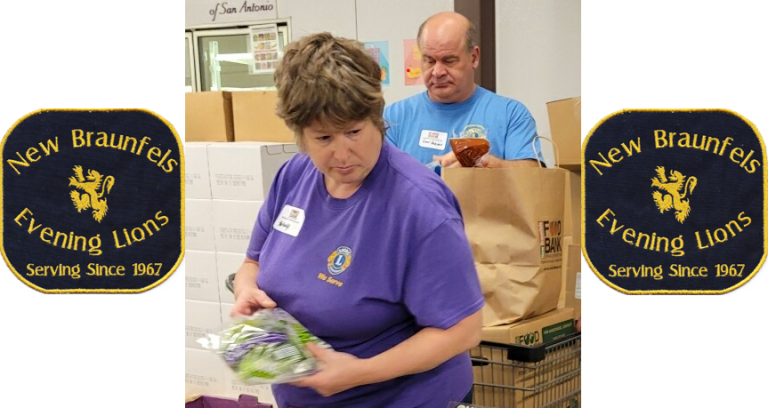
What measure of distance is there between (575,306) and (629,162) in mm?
869

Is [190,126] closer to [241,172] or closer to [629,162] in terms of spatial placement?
[241,172]

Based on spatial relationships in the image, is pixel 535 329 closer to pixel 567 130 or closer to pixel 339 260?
pixel 339 260

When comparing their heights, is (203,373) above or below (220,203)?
below

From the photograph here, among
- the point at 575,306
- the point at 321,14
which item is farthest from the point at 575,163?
the point at 321,14

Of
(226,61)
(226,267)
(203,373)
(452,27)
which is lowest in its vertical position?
(203,373)

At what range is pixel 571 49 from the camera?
4.41 metres

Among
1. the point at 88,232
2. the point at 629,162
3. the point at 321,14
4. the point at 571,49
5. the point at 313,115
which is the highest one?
the point at 321,14

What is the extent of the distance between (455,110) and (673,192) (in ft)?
4.01

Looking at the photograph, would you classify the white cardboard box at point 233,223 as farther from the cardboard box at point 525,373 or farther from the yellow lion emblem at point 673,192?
the yellow lion emblem at point 673,192

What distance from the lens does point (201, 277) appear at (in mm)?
3418

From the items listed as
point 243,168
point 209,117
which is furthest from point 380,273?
point 209,117

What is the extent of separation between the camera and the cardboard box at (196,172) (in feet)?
10.9

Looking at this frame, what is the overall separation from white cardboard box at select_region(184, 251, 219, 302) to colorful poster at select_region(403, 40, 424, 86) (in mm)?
2210

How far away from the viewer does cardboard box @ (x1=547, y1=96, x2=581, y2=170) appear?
326cm
